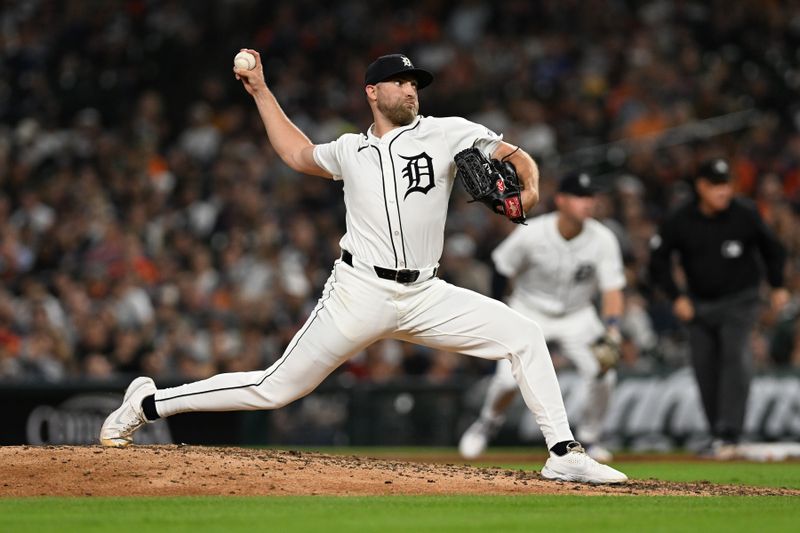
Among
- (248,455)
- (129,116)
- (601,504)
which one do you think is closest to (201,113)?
(129,116)

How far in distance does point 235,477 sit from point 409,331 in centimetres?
125

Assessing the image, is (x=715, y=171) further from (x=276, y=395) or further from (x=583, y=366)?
(x=276, y=395)

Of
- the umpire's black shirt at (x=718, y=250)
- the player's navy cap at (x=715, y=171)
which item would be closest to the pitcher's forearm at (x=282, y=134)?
the player's navy cap at (x=715, y=171)

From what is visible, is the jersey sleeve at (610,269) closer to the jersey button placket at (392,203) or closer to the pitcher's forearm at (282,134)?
the pitcher's forearm at (282,134)

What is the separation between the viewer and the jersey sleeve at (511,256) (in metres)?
11.8

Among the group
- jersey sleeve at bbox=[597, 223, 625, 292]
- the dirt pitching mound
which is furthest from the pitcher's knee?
jersey sleeve at bbox=[597, 223, 625, 292]

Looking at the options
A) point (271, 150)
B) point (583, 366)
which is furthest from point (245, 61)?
point (271, 150)

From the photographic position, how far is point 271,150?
64.9 ft

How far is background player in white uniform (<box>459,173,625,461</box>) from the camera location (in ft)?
38.2

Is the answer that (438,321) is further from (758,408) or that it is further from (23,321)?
(23,321)

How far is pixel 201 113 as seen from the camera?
2042cm

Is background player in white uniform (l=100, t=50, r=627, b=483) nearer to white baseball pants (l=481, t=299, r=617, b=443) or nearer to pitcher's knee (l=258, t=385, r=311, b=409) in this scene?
pitcher's knee (l=258, t=385, r=311, b=409)

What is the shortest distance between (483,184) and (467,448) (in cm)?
518

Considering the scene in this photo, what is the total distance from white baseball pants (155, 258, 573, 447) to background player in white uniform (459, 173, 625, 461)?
4005 millimetres
